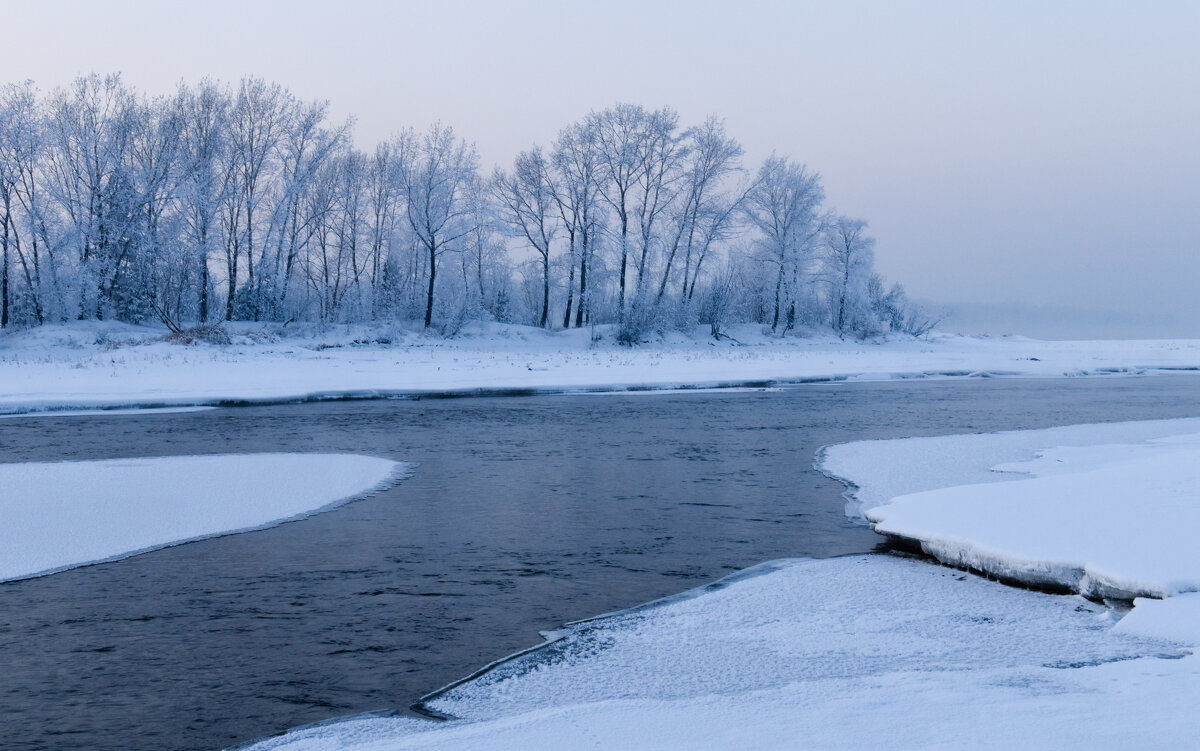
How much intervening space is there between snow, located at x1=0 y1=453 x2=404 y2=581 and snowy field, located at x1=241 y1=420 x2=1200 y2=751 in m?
4.33

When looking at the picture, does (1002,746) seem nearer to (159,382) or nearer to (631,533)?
(631,533)

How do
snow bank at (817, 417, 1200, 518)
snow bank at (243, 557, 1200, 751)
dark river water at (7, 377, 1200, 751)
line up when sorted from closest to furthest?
snow bank at (243, 557, 1200, 751), dark river water at (7, 377, 1200, 751), snow bank at (817, 417, 1200, 518)

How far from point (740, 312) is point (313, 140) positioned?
88.4 ft

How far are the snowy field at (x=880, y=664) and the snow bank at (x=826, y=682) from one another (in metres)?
0.01

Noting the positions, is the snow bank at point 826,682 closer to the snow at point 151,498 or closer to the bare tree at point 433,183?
the snow at point 151,498

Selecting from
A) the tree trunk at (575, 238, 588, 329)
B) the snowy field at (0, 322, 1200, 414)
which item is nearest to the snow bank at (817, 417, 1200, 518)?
the snowy field at (0, 322, 1200, 414)

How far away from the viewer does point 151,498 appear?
9.23 m

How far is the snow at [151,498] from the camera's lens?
24.4ft

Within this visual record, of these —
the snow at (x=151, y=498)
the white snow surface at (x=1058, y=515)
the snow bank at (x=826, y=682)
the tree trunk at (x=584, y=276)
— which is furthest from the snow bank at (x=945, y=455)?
the tree trunk at (x=584, y=276)

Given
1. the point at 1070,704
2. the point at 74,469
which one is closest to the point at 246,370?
the point at 74,469

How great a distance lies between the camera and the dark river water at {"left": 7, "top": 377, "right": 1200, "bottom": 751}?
4371 mm

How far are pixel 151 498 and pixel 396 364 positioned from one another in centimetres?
2116

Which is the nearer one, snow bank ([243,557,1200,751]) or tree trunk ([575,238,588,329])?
snow bank ([243,557,1200,751])

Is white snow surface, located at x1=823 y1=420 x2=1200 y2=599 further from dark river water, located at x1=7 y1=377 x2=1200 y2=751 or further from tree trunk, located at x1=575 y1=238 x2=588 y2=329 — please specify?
tree trunk, located at x1=575 y1=238 x2=588 y2=329
